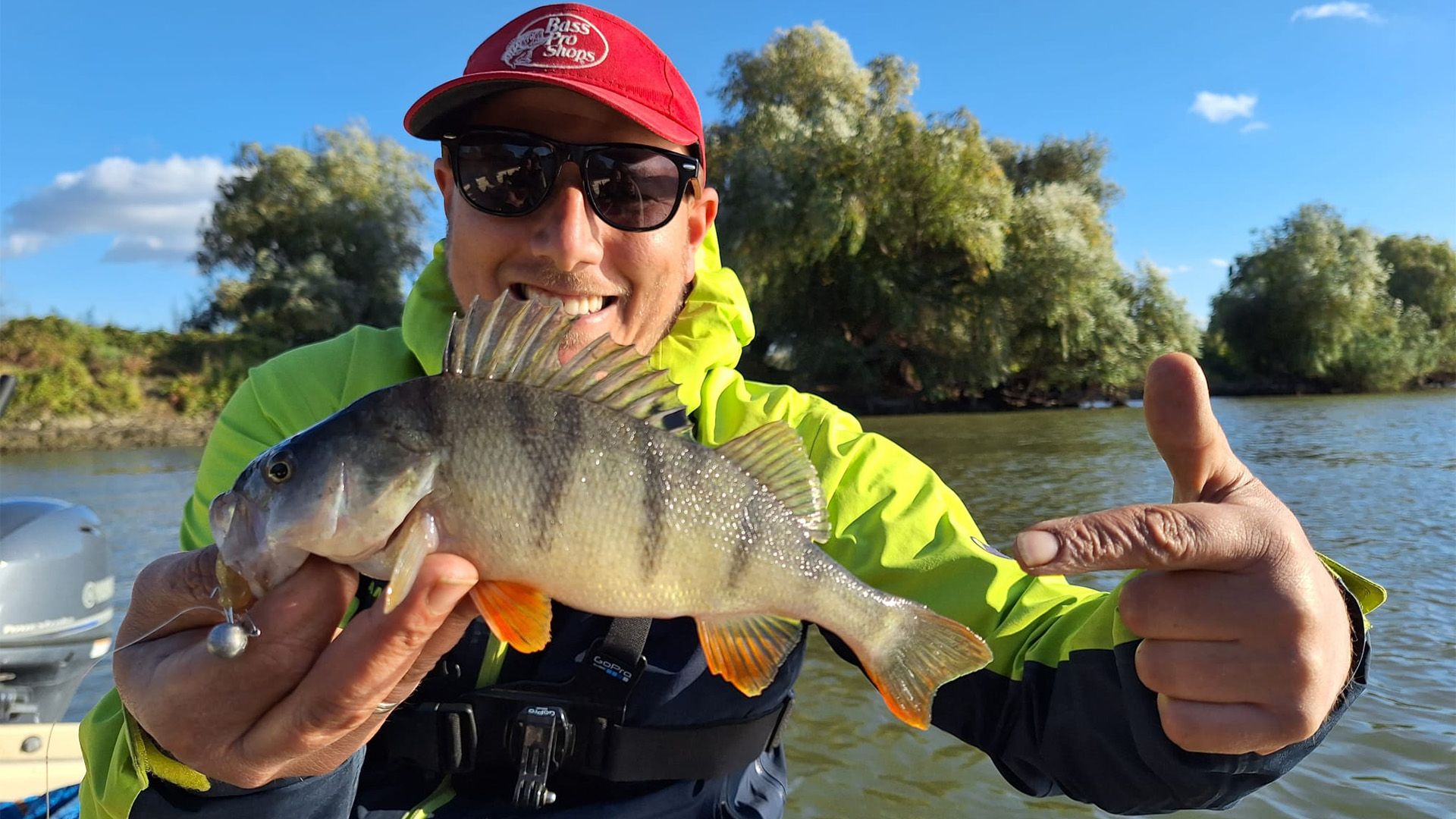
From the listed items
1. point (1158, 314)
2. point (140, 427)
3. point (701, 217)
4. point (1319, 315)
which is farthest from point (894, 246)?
point (701, 217)

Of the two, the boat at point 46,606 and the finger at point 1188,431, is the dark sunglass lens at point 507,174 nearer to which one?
the finger at point 1188,431

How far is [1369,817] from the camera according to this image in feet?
13.0

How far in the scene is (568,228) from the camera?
2.34 metres

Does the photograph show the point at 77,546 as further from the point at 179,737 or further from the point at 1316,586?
the point at 1316,586

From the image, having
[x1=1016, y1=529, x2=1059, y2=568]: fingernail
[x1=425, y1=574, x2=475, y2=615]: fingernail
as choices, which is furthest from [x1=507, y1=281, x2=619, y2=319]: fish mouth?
[x1=1016, y1=529, x2=1059, y2=568]: fingernail

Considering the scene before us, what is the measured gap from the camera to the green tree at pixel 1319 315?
33.7 meters

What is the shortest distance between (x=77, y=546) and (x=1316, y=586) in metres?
4.69

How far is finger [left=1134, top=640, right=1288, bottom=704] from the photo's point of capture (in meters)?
1.39

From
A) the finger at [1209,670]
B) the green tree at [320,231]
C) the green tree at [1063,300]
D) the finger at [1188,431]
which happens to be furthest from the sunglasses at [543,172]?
the green tree at [320,231]

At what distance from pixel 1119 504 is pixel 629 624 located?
10.1m

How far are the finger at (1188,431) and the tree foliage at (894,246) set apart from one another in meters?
23.1

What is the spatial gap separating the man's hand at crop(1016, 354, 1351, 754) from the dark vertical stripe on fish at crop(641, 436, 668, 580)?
0.59m

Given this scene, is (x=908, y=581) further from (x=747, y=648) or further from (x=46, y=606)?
(x=46, y=606)

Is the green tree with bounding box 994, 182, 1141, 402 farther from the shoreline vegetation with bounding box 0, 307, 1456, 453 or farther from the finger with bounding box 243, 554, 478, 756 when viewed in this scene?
the finger with bounding box 243, 554, 478, 756
